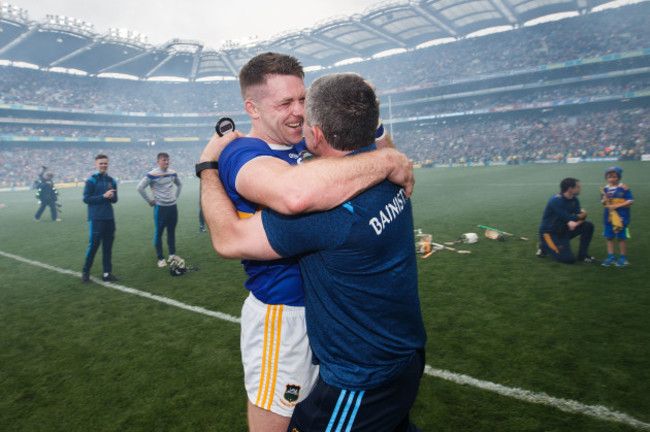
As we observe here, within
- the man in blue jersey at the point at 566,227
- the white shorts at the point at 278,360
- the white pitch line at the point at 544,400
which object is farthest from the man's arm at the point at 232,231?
the man in blue jersey at the point at 566,227

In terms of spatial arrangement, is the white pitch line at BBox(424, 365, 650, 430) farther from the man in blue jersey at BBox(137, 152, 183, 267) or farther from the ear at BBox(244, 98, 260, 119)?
the man in blue jersey at BBox(137, 152, 183, 267)

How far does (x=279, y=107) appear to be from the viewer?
2039 mm

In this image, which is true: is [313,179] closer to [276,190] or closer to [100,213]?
[276,190]

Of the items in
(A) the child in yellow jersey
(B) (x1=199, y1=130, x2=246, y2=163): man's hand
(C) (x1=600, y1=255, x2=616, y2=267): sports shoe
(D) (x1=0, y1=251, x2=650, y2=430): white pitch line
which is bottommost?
(C) (x1=600, y1=255, x2=616, y2=267): sports shoe

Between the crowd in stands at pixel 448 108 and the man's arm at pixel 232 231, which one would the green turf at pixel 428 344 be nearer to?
the man's arm at pixel 232 231

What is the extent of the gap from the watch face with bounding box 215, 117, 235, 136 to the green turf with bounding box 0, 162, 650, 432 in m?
2.73

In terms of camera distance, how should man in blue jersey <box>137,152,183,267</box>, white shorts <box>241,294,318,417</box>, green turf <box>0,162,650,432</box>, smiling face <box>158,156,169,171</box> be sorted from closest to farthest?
white shorts <box>241,294,318,417</box> < green turf <box>0,162,650,432</box> < man in blue jersey <box>137,152,183,267</box> < smiling face <box>158,156,169,171</box>

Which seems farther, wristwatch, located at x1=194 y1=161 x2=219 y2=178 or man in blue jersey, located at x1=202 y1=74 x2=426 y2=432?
wristwatch, located at x1=194 y1=161 x2=219 y2=178

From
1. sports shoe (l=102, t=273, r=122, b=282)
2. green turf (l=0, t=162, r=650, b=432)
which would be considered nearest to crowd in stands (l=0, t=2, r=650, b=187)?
green turf (l=0, t=162, r=650, b=432)

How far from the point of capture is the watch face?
6.02ft

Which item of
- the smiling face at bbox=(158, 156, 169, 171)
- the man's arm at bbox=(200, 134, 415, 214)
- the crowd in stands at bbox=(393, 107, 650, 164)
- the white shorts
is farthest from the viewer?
the crowd in stands at bbox=(393, 107, 650, 164)

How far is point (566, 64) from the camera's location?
41.8 m

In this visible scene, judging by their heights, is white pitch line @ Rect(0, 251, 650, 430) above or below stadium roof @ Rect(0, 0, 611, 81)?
below

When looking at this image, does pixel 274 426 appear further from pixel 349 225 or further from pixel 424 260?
pixel 424 260
